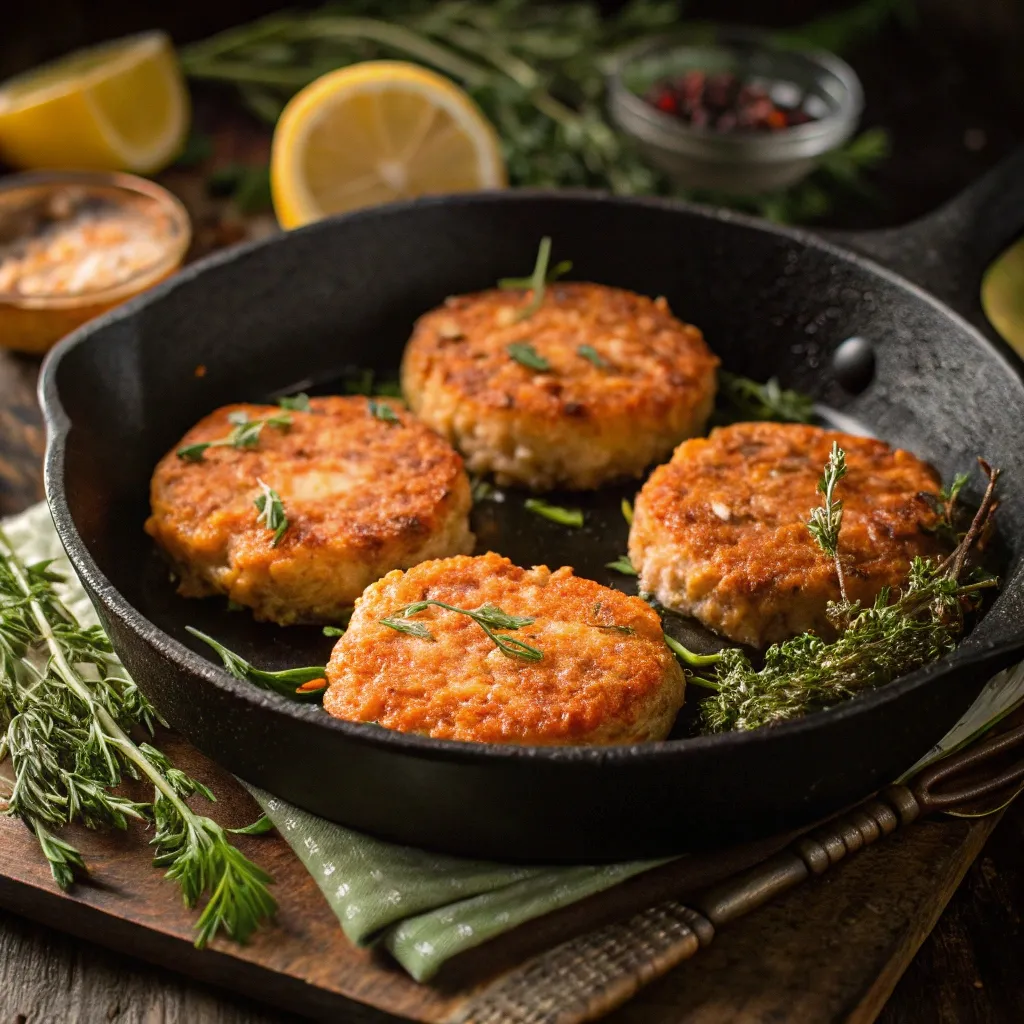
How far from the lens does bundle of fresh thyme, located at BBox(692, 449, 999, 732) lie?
277 centimetres

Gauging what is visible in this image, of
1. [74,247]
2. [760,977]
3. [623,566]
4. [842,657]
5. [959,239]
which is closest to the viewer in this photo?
[760,977]

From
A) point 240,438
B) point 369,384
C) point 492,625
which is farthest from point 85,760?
point 369,384

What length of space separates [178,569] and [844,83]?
3764 millimetres

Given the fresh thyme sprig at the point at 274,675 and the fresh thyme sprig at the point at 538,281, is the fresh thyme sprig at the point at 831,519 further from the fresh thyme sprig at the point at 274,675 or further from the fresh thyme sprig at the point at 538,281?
the fresh thyme sprig at the point at 538,281

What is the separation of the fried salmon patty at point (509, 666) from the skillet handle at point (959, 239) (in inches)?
62.9

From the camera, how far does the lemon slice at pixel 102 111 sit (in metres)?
5.35

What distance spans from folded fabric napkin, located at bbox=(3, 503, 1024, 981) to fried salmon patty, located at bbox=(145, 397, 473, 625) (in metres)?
0.64

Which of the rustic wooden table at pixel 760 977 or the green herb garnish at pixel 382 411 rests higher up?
the green herb garnish at pixel 382 411

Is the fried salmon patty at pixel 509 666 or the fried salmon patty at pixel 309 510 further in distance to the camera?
A: the fried salmon patty at pixel 309 510

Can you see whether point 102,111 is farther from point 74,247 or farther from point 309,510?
point 309,510

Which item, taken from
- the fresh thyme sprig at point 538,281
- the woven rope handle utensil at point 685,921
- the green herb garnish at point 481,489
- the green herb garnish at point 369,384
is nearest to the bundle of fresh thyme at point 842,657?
the woven rope handle utensil at point 685,921

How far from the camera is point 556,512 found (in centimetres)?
371

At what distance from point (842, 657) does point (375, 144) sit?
308cm

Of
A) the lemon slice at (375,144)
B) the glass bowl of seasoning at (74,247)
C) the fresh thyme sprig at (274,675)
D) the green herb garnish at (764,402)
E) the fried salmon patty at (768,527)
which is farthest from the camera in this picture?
the lemon slice at (375,144)
